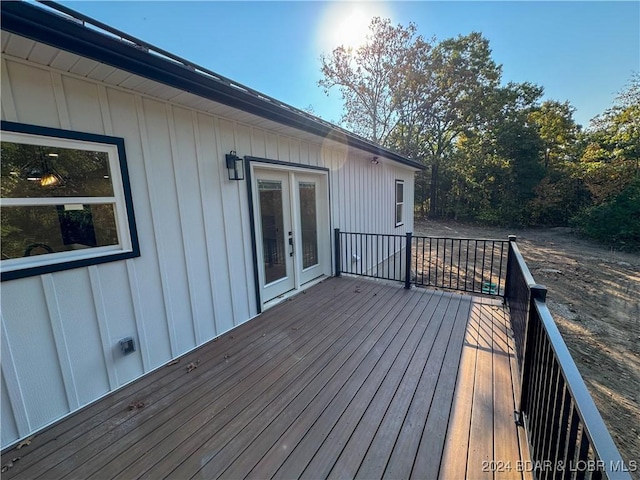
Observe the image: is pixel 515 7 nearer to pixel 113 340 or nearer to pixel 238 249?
pixel 238 249

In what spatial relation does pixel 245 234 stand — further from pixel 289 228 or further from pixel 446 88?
pixel 446 88

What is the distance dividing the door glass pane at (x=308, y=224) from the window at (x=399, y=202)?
428cm

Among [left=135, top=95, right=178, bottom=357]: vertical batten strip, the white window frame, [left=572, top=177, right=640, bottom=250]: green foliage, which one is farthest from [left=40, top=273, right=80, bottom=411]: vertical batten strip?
[left=572, top=177, right=640, bottom=250]: green foliage

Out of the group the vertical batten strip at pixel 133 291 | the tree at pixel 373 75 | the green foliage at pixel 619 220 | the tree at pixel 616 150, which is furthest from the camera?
the tree at pixel 373 75

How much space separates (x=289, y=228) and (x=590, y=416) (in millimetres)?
3751

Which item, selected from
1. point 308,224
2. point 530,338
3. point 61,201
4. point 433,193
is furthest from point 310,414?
point 433,193

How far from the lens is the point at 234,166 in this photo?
10.3ft

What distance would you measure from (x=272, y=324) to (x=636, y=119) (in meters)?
15.5

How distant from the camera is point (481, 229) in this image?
13.4m

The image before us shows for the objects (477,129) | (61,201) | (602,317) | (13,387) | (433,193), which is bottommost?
(602,317)

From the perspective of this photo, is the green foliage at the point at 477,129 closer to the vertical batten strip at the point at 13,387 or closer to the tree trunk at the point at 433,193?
the tree trunk at the point at 433,193

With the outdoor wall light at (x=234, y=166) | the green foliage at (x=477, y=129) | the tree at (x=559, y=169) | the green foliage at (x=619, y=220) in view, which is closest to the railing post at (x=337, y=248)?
the outdoor wall light at (x=234, y=166)

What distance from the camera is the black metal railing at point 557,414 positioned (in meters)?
0.74

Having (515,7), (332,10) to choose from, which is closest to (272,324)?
(332,10)
